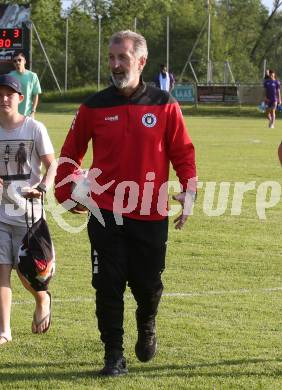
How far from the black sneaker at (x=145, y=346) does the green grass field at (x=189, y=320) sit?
6 centimetres

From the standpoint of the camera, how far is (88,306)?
841 cm

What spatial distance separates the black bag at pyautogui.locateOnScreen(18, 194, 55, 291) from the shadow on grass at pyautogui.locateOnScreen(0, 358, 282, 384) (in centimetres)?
71

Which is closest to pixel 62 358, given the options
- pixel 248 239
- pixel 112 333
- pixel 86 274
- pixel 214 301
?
pixel 112 333

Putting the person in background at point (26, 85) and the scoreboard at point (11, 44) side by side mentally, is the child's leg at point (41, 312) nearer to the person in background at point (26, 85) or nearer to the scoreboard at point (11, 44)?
the person in background at point (26, 85)

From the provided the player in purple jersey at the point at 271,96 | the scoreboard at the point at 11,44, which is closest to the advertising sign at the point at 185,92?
the player in purple jersey at the point at 271,96

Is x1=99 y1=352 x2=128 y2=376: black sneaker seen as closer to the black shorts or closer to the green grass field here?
the green grass field

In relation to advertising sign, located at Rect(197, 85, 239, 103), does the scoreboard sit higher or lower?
higher

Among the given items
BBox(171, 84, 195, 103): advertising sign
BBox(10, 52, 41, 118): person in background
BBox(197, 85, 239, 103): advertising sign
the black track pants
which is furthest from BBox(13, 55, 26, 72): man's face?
BBox(171, 84, 195, 103): advertising sign

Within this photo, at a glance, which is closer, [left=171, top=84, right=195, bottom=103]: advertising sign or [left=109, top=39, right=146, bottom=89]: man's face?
[left=109, top=39, right=146, bottom=89]: man's face

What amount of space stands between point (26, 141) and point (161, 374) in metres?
1.93

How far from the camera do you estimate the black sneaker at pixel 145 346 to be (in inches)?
264

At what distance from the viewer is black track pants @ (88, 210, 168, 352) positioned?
6449 mm

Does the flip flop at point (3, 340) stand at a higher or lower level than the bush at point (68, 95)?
higher

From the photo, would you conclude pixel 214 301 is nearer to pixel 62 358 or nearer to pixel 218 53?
pixel 62 358
